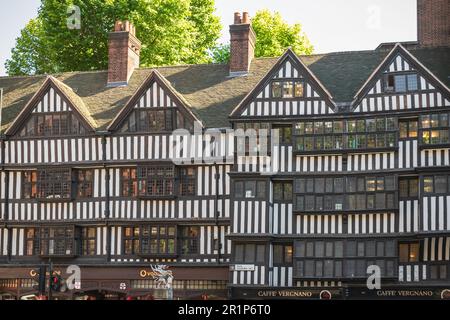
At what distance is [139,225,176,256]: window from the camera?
30688mm

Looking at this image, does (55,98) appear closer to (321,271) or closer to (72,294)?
(72,294)

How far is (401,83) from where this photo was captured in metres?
28.7

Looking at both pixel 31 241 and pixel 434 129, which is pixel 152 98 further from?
pixel 434 129

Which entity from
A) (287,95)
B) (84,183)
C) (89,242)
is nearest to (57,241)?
(89,242)

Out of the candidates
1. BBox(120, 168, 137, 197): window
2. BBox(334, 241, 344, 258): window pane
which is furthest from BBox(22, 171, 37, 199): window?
BBox(334, 241, 344, 258): window pane

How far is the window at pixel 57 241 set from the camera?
3156 cm

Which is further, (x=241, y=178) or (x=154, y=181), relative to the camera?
(x=154, y=181)

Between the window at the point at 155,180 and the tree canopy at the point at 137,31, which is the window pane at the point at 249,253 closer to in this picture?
the window at the point at 155,180

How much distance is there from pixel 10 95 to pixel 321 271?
639 inches

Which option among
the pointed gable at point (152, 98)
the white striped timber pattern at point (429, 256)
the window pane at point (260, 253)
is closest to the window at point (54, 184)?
the pointed gable at point (152, 98)

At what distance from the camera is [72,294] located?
A: 102ft

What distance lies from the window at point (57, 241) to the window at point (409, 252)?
41.1 ft

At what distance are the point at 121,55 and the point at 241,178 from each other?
905 centimetres
